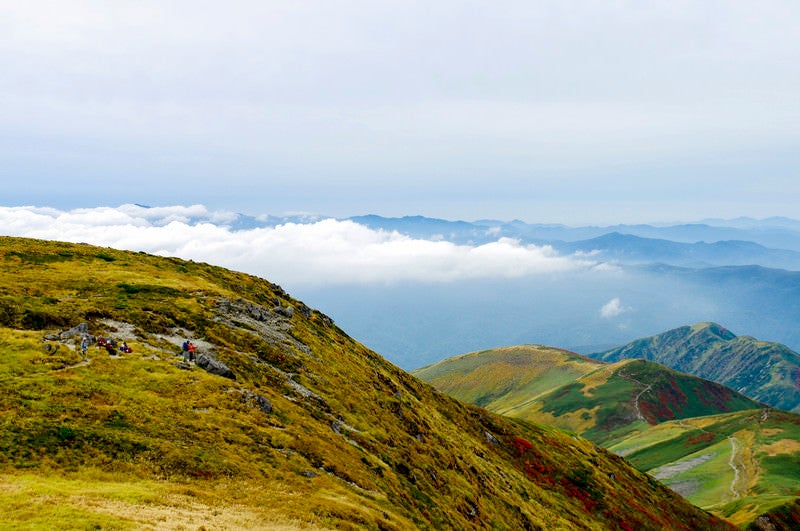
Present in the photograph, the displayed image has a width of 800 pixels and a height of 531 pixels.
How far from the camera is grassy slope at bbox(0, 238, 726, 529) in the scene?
30.0 metres

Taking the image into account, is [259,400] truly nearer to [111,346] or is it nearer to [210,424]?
[210,424]

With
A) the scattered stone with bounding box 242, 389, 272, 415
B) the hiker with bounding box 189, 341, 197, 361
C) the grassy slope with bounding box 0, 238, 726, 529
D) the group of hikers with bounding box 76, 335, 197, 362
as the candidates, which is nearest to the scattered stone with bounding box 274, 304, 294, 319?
the grassy slope with bounding box 0, 238, 726, 529

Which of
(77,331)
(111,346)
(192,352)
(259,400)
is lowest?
(259,400)

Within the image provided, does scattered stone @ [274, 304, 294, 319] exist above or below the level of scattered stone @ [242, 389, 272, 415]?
above

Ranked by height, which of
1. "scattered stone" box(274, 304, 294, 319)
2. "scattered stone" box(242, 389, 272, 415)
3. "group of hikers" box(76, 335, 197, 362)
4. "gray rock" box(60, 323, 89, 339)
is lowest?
"scattered stone" box(242, 389, 272, 415)

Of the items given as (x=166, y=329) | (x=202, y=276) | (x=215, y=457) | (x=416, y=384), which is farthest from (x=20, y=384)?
(x=416, y=384)

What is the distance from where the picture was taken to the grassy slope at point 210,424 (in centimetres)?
2998

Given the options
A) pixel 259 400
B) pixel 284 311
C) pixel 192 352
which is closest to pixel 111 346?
pixel 192 352

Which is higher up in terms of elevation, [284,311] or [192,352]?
[192,352]

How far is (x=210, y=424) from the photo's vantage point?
3928cm

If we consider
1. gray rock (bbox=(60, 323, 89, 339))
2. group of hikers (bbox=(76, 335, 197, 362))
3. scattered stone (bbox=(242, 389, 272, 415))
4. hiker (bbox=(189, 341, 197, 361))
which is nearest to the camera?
group of hikers (bbox=(76, 335, 197, 362))

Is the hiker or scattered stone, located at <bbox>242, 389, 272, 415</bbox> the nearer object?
scattered stone, located at <bbox>242, 389, 272, 415</bbox>

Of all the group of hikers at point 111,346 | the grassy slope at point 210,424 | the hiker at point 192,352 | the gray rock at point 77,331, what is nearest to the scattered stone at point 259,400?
the grassy slope at point 210,424

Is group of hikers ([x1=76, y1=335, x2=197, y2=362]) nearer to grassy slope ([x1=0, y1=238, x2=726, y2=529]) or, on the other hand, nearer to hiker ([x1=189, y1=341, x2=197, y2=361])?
hiker ([x1=189, y1=341, x2=197, y2=361])
